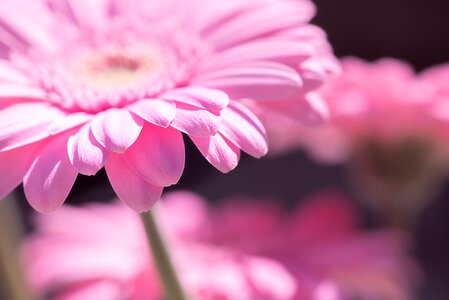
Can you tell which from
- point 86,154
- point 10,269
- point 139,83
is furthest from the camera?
point 10,269

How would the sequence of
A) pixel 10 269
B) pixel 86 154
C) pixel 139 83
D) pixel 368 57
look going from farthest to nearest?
pixel 368 57 < pixel 10 269 < pixel 139 83 < pixel 86 154

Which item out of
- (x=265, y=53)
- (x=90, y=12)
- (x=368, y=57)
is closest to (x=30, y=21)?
(x=90, y=12)

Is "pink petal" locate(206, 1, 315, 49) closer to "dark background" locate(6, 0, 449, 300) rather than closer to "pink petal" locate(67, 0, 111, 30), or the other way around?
"pink petal" locate(67, 0, 111, 30)

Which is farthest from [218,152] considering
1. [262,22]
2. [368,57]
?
[368,57]

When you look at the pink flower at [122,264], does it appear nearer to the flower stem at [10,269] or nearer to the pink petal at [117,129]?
the flower stem at [10,269]

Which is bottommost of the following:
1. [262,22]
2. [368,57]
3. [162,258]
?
[162,258]

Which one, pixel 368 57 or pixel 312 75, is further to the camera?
pixel 368 57

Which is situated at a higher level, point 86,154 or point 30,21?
point 30,21

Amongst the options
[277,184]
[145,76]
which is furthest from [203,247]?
[277,184]

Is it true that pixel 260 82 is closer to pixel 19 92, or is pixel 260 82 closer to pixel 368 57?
pixel 19 92
